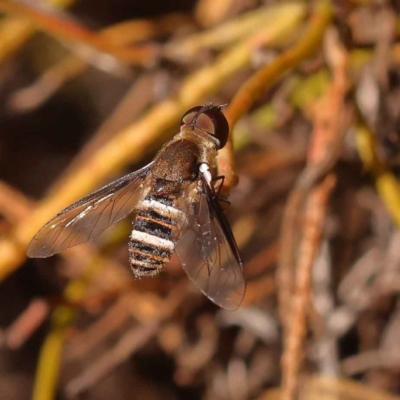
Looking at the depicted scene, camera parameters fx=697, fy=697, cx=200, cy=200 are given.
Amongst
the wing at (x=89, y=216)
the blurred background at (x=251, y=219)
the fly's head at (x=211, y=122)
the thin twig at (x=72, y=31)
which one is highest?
the thin twig at (x=72, y=31)

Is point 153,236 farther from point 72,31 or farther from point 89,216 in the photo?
point 72,31

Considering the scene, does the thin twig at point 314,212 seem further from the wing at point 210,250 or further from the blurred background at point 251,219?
the wing at point 210,250

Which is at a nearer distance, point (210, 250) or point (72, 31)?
point (210, 250)

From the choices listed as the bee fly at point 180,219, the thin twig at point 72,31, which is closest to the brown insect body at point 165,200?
the bee fly at point 180,219

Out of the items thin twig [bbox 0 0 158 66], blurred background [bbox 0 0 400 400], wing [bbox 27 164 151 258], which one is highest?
thin twig [bbox 0 0 158 66]

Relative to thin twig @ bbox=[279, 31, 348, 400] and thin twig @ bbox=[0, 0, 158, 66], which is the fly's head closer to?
thin twig @ bbox=[279, 31, 348, 400]

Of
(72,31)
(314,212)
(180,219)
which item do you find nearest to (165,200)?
(180,219)

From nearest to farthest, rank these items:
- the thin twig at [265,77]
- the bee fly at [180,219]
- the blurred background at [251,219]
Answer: the thin twig at [265,77], the bee fly at [180,219], the blurred background at [251,219]

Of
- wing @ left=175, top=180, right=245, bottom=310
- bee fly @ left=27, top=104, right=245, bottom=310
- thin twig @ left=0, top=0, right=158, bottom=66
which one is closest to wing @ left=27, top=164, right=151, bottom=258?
bee fly @ left=27, top=104, right=245, bottom=310
